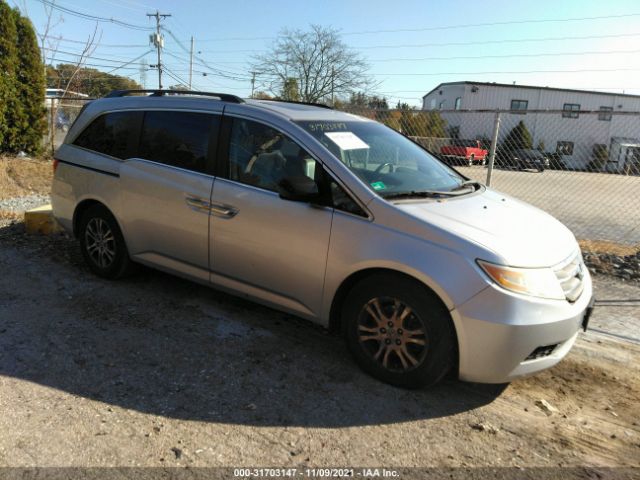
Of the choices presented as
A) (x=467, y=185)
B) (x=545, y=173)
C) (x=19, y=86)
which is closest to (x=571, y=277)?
(x=467, y=185)

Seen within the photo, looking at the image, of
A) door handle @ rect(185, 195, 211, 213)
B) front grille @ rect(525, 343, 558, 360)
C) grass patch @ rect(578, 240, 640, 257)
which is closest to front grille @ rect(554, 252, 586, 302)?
front grille @ rect(525, 343, 558, 360)

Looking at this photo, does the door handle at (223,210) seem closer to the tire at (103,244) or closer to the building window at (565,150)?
the tire at (103,244)

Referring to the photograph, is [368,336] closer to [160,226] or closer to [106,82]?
[160,226]

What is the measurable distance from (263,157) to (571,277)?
2.30m

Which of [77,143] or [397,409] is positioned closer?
[397,409]

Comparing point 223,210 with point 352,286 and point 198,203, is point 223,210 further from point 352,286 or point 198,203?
point 352,286

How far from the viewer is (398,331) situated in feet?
10.6

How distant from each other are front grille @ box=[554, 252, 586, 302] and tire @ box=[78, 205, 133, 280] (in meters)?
3.68

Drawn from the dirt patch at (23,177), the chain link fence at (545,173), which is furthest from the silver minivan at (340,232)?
the dirt patch at (23,177)

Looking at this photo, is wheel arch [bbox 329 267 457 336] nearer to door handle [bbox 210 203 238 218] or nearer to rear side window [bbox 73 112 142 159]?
door handle [bbox 210 203 238 218]

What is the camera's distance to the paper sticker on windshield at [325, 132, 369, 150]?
3754 millimetres

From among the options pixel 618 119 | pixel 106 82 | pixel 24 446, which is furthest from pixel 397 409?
pixel 106 82

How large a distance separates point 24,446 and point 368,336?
2038 mm

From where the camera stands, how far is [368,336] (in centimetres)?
337
